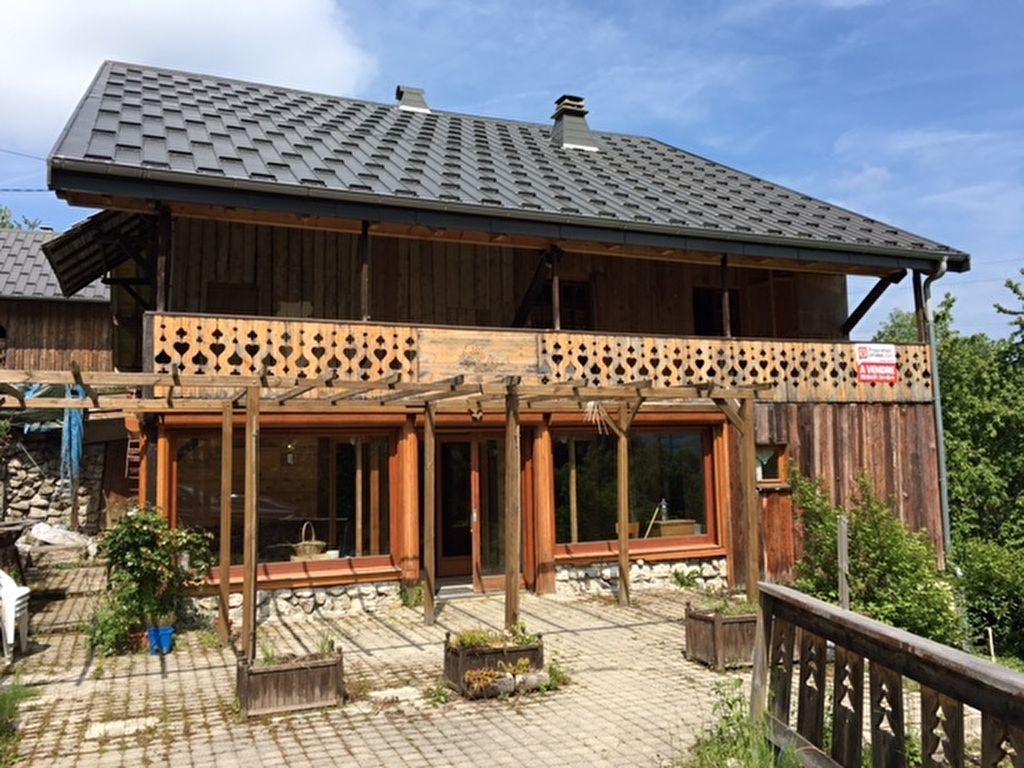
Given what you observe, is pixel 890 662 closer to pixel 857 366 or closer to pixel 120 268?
pixel 857 366

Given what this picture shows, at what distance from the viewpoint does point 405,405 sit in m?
11.3

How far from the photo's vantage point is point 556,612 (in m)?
11.1

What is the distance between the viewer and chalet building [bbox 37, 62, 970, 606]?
34.2 feet

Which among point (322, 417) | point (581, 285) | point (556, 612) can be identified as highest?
point (581, 285)

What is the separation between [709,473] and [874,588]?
4.23 meters

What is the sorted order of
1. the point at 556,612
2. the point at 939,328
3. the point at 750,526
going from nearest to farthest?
the point at 750,526, the point at 556,612, the point at 939,328

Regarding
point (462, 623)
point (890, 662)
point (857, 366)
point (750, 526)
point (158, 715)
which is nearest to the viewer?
point (890, 662)

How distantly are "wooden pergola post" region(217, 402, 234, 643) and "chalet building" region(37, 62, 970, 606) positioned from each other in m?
0.73

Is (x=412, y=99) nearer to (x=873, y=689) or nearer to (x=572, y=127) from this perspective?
(x=572, y=127)

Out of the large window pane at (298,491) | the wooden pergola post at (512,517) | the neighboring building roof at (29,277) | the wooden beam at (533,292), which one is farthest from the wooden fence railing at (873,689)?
the neighboring building roof at (29,277)

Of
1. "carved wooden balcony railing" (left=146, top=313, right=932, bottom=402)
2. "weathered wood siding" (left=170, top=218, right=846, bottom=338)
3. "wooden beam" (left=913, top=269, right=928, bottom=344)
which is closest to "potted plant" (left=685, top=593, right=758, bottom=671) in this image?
"carved wooden balcony railing" (left=146, top=313, right=932, bottom=402)

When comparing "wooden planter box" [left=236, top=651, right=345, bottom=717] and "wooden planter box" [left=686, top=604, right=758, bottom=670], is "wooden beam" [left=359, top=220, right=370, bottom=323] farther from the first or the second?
"wooden planter box" [left=686, top=604, right=758, bottom=670]

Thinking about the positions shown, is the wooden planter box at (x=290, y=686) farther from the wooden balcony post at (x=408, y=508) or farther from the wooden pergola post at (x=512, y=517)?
the wooden balcony post at (x=408, y=508)

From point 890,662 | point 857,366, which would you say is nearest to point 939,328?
point 857,366
